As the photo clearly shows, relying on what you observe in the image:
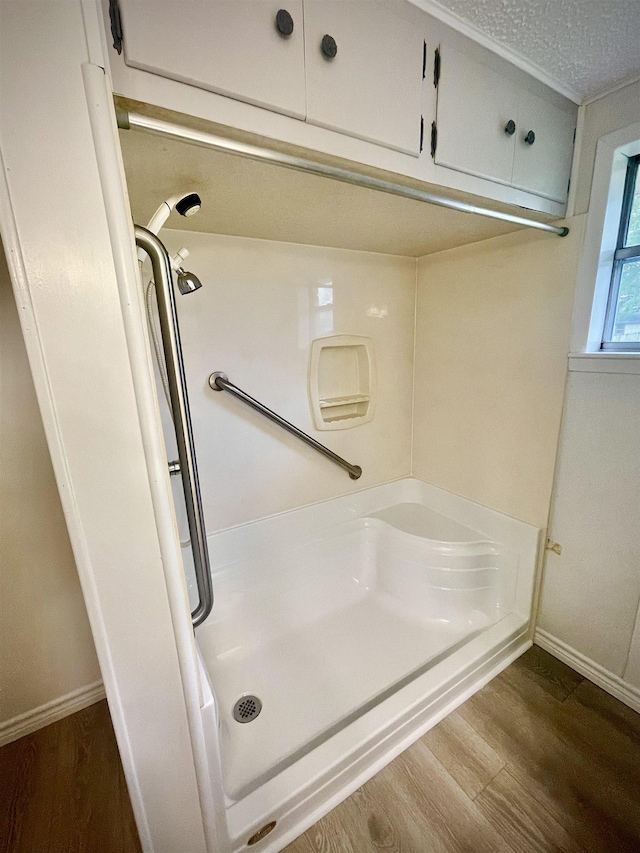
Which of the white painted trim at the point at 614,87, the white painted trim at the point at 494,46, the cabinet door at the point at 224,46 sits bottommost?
the cabinet door at the point at 224,46

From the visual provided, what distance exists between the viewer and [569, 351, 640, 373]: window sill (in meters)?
1.23

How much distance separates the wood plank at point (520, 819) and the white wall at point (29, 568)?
149 centimetres

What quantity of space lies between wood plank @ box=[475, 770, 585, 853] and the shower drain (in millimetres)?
776

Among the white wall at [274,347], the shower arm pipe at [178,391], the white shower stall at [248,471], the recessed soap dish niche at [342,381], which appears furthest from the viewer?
the recessed soap dish niche at [342,381]

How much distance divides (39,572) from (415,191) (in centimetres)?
176

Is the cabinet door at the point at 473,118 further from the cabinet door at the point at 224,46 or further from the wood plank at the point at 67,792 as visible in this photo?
the wood plank at the point at 67,792

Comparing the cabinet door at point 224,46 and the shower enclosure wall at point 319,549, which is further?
the shower enclosure wall at point 319,549

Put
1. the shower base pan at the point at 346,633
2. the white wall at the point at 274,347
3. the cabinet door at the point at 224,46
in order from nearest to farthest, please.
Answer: the cabinet door at the point at 224,46
the shower base pan at the point at 346,633
the white wall at the point at 274,347

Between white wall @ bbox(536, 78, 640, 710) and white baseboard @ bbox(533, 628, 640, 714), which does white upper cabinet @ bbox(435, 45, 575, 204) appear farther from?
white baseboard @ bbox(533, 628, 640, 714)

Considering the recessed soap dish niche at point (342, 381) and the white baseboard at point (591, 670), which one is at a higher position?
the recessed soap dish niche at point (342, 381)

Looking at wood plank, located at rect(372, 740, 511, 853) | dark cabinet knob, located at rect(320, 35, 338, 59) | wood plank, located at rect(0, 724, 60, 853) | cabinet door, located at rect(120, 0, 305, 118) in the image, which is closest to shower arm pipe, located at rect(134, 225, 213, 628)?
cabinet door, located at rect(120, 0, 305, 118)

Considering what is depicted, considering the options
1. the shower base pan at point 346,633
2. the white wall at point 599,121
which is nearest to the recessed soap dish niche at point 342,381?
the shower base pan at point 346,633

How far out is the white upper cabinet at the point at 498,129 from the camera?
38.5 inches

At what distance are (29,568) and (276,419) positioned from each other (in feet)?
3.51
